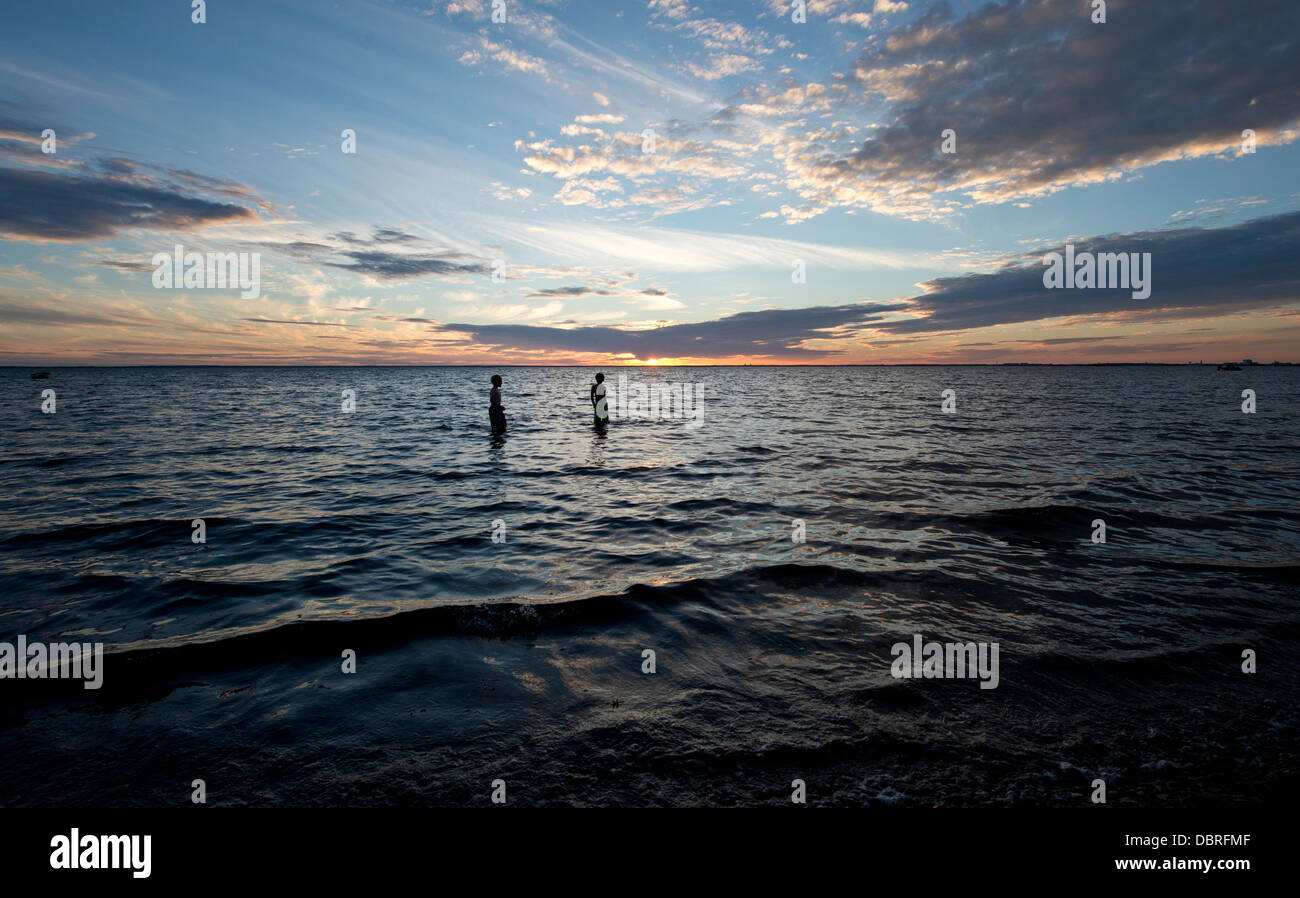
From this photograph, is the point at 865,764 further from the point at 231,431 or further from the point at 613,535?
the point at 231,431

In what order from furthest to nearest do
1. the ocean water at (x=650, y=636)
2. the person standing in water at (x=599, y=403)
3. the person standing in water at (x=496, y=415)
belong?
the person standing in water at (x=599, y=403) < the person standing in water at (x=496, y=415) < the ocean water at (x=650, y=636)

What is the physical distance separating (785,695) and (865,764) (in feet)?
3.91

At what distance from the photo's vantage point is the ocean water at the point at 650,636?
4.59 metres

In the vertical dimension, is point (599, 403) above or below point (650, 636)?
above

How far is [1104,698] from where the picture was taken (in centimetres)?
566

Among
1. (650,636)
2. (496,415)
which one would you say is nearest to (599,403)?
(496,415)

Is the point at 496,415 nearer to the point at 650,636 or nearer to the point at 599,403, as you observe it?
the point at 599,403

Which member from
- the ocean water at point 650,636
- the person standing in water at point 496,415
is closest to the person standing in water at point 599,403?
the person standing in water at point 496,415

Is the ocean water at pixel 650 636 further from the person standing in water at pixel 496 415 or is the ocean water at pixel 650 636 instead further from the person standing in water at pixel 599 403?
the person standing in water at pixel 599 403

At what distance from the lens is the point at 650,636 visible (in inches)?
286

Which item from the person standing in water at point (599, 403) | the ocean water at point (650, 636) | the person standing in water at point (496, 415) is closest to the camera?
the ocean water at point (650, 636)

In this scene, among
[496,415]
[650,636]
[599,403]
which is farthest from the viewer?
[599,403]

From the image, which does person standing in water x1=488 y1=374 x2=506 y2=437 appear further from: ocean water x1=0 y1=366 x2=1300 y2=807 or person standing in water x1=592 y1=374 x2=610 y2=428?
ocean water x1=0 y1=366 x2=1300 y2=807

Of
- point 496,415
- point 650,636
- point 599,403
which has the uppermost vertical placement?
point 599,403
